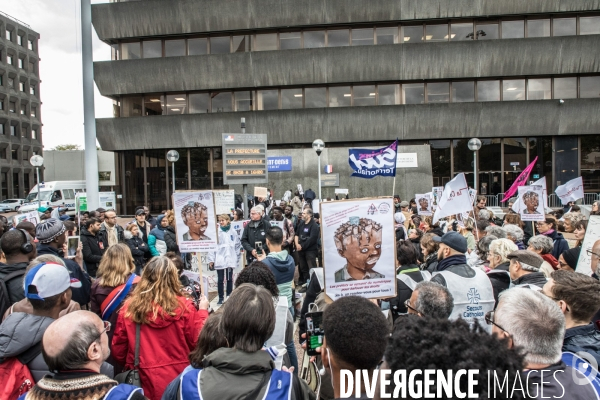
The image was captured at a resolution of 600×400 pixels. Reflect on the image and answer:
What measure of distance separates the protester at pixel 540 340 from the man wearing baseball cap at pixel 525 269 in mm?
2032

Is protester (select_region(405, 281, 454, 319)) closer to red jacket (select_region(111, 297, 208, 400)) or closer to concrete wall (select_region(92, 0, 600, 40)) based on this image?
red jacket (select_region(111, 297, 208, 400))

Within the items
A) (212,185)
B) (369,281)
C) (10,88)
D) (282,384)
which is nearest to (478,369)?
(282,384)

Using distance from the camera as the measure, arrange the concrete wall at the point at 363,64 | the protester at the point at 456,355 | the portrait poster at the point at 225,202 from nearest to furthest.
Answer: the protester at the point at 456,355
the portrait poster at the point at 225,202
the concrete wall at the point at 363,64

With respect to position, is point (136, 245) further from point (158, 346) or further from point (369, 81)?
point (369, 81)

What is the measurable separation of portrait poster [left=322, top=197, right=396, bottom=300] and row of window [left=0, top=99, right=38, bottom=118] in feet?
213

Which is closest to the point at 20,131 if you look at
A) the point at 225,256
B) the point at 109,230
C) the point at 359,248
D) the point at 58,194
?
the point at 58,194

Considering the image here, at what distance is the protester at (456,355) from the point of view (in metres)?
1.44

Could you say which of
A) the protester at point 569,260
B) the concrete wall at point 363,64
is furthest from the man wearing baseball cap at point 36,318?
the concrete wall at point 363,64

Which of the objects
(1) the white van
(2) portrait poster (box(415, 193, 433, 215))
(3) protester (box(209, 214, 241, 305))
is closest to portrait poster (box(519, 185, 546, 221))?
(2) portrait poster (box(415, 193, 433, 215))

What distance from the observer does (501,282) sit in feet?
14.5

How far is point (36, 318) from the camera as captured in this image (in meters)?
2.89

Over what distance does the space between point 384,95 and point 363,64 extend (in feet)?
7.86

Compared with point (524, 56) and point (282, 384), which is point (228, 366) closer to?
point (282, 384)

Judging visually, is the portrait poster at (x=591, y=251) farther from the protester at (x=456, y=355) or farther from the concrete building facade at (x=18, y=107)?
the concrete building facade at (x=18, y=107)
